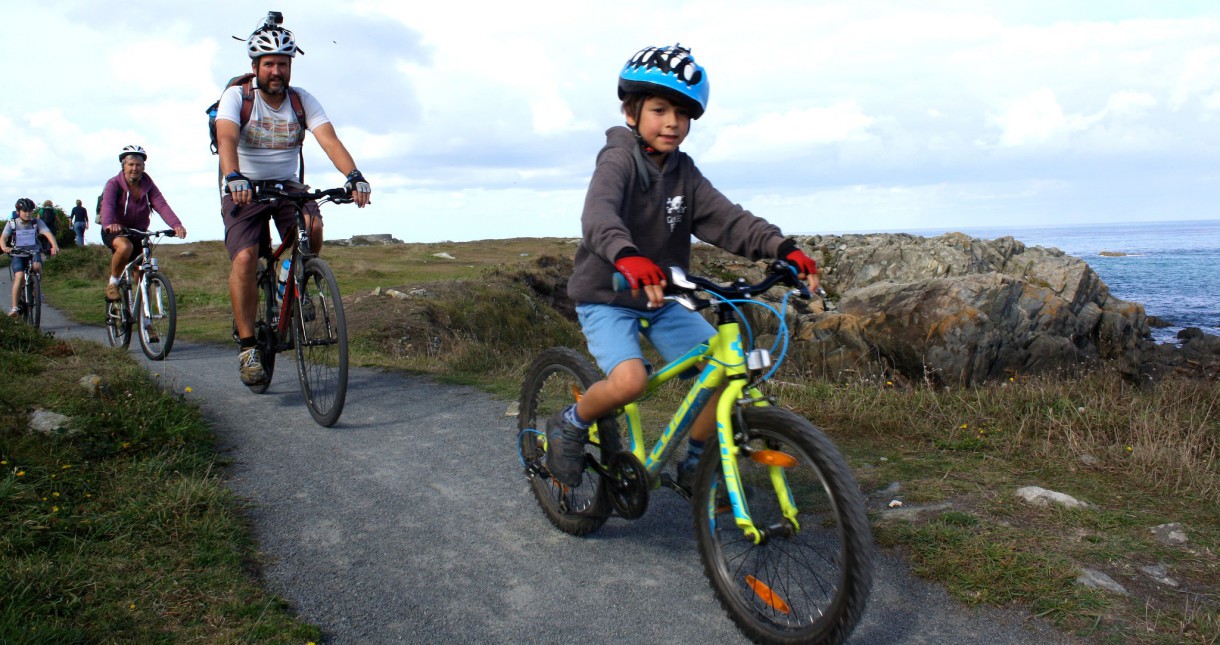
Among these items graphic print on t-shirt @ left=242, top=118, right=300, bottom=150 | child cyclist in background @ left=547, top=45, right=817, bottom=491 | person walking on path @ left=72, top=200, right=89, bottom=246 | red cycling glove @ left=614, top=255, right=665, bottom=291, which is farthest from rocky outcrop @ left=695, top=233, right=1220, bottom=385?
person walking on path @ left=72, top=200, right=89, bottom=246

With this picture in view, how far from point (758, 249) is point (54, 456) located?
3840mm

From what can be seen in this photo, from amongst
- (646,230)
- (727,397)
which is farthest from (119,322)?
(727,397)

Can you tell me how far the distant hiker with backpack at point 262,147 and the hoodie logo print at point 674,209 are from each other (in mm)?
3077

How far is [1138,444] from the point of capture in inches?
196

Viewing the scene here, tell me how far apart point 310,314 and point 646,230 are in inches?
138

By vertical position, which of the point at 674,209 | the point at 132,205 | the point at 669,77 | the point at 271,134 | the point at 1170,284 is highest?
the point at 271,134

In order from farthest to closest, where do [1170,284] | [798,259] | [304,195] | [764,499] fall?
[1170,284]
[304,195]
[798,259]
[764,499]

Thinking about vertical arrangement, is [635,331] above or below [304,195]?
below

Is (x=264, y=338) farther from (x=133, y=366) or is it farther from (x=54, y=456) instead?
(x=54, y=456)

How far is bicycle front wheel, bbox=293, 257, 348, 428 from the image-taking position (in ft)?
20.2

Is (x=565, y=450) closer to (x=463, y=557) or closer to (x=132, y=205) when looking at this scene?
(x=463, y=557)

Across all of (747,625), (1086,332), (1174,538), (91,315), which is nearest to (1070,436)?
(1174,538)

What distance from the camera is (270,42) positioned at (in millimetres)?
6340

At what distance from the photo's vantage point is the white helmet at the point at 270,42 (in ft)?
20.7
